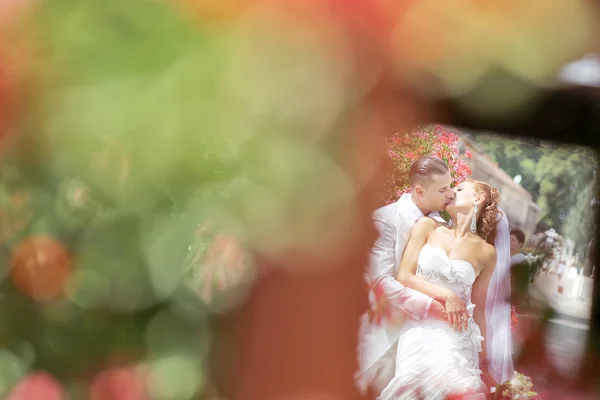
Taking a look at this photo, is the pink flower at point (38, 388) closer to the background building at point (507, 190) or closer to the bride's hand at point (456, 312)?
the bride's hand at point (456, 312)

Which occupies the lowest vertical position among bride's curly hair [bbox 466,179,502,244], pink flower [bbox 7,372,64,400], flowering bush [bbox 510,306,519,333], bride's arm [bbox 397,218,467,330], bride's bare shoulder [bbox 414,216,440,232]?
pink flower [bbox 7,372,64,400]

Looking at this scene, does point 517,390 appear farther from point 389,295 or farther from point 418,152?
point 418,152

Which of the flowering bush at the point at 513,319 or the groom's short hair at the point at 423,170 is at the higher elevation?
the groom's short hair at the point at 423,170

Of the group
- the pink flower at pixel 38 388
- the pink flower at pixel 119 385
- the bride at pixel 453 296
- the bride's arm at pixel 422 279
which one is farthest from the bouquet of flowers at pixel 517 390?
the pink flower at pixel 38 388

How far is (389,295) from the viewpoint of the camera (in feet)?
2.86

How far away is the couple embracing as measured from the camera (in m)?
0.88

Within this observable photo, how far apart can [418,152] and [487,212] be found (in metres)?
0.15

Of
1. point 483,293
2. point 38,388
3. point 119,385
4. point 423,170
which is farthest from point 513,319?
point 38,388

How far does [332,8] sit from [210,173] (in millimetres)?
304

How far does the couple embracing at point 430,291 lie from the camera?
875 mm

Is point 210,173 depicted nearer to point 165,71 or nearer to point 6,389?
point 165,71

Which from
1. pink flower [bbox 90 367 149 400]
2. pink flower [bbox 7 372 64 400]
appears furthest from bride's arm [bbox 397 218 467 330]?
pink flower [bbox 7 372 64 400]

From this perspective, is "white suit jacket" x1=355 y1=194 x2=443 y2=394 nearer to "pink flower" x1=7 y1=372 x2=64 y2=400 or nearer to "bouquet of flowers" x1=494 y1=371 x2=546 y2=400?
"bouquet of flowers" x1=494 y1=371 x2=546 y2=400

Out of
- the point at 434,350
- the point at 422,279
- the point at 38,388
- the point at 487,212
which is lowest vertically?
the point at 38,388
